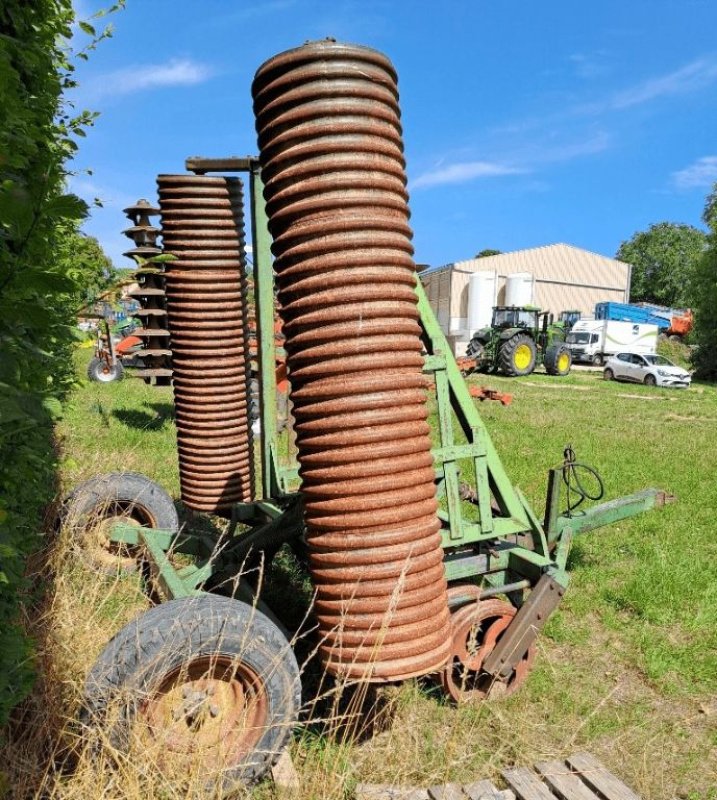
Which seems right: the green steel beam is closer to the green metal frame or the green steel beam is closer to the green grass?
the green metal frame

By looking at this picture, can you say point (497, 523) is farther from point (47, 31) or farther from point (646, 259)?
point (646, 259)

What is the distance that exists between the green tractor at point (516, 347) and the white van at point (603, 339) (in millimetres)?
8726

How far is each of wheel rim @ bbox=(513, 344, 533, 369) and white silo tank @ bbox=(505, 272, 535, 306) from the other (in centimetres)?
1477

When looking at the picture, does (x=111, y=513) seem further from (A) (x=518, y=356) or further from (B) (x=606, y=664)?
(A) (x=518, y=356)

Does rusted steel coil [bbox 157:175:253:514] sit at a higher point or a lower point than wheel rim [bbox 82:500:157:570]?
higher

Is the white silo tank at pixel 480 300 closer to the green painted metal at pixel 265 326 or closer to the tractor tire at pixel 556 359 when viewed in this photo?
the tractor tire at pixel 556 359

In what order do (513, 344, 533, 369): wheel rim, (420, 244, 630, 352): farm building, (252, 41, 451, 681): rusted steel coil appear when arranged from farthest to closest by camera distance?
1. (420, 244, 630, 352): farm building
2. (513, 344, 533, 369): wheel rim
3. (252, 41, 451, 681): rusted steel coil

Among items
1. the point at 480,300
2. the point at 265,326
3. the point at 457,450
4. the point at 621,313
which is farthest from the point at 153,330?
the point at 621,313

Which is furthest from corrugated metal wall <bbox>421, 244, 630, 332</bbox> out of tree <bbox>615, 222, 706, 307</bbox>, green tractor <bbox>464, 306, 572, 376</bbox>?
tree <bbox>615, 222, 706, 307</bbox>

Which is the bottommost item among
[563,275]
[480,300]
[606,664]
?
[606,664]

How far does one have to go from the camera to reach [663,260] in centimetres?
6869

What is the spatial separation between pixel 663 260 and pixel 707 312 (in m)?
43.4

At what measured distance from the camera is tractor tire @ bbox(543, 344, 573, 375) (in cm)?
2297

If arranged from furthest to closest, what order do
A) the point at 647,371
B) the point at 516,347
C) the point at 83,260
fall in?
the point at 647,371
the point at 516,347
the point at 83,260
